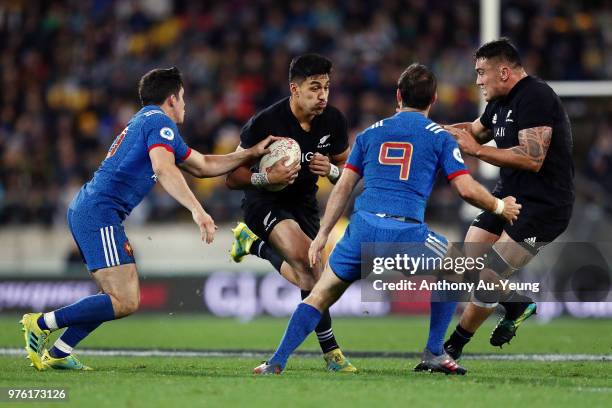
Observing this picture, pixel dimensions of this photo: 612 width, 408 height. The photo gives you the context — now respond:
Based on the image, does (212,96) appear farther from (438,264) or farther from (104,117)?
(438,264)

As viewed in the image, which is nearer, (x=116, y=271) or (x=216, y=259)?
(x=116, y=271)

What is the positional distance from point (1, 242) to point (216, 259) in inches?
134

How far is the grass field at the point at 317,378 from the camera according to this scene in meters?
6.62

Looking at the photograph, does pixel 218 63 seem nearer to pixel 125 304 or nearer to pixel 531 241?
pixel 531 241

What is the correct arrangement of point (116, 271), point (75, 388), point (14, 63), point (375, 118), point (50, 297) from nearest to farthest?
point (75, 388) → point (116, 271) → point (50, 297) → point (375, 118) → point (14, 63)

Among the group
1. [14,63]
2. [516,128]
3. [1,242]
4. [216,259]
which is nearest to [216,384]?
[516,128]

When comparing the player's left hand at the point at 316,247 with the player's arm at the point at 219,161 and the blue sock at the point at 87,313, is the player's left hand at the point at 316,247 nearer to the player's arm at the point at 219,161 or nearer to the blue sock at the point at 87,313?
the player's arm at the point at 219,161

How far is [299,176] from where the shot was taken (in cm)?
912

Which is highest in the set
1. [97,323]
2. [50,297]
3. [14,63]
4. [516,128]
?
[14,63]

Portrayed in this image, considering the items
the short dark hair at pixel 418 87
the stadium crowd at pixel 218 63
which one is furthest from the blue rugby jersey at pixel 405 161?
the stadium crowd at pixel 218 63

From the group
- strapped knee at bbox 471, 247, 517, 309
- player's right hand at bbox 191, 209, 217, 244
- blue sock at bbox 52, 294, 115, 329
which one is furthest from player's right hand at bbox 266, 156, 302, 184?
strapped knee at bbox 471, 247, 517, 309

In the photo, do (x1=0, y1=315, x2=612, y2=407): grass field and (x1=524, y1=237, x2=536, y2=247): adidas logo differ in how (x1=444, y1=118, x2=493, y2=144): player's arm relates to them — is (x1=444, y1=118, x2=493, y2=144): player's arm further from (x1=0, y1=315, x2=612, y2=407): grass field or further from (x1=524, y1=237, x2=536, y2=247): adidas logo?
(x1=0, y1=315, x2=612, y2=407): grass field

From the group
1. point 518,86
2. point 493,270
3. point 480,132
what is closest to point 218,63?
point 480,132

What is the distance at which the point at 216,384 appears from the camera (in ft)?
24.3
